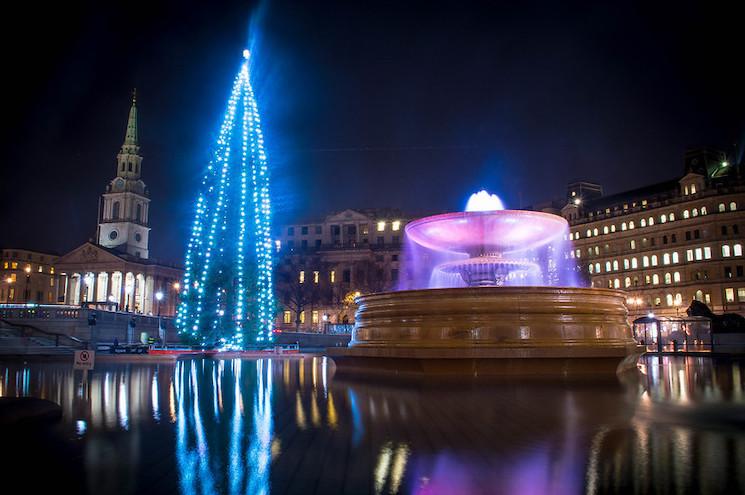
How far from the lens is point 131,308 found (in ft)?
281

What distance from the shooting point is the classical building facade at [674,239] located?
63188 mm

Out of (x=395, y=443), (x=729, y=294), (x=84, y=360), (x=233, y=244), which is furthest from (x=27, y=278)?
(x=395, y=443)

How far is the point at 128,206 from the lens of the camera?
323 ft

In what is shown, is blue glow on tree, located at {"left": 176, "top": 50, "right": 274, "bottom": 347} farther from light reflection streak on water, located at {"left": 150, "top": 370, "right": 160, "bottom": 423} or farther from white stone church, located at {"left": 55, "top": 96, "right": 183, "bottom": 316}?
white stone church, located at {"left": 55, "top": 96, "right": 183, "bottom": 316}

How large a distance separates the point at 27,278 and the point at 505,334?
109 meters

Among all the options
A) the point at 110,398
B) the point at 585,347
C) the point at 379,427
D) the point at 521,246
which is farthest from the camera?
the point at 521,246

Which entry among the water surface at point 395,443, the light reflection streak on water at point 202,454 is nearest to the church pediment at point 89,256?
the water surface at point 395,443

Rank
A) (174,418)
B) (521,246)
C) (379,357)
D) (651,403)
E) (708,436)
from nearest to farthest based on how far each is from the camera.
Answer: (708,436) → (174,418) → (651,403) → (379,357) → (521,246)

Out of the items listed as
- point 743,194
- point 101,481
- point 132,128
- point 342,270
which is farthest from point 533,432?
point 132,128

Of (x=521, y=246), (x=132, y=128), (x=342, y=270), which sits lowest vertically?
(x=521, y=246)

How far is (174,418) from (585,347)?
742 cm

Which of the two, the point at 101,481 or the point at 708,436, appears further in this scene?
the point at 708,436

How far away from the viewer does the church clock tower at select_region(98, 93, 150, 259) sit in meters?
98.2

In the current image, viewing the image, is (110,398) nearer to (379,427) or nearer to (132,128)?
(379,427)
